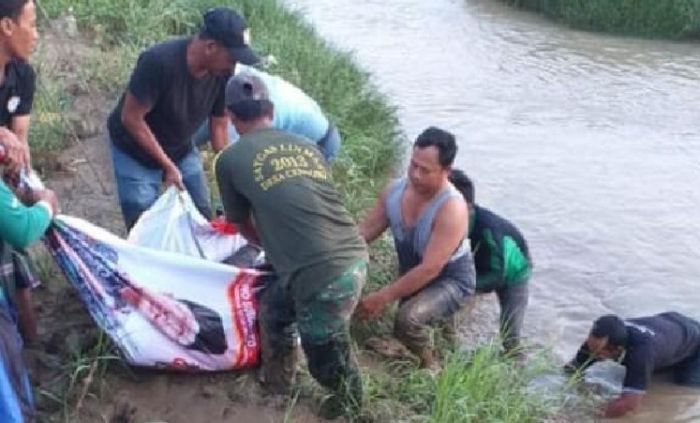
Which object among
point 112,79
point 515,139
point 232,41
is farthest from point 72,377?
point 515,139

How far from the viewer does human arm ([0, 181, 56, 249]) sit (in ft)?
12.0

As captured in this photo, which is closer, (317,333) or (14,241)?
(14,241)

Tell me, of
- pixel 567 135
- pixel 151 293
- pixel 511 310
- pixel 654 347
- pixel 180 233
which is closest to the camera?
pixel 151 293

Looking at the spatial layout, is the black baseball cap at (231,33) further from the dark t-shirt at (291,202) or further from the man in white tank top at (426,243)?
the man in white tank top at (426,243)

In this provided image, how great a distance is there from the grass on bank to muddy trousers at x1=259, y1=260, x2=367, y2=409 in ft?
0.91

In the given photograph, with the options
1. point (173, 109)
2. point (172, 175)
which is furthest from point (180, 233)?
point (173, 109)

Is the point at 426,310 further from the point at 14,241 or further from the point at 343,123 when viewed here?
the point at 343,123

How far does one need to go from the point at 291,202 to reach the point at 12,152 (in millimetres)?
1013

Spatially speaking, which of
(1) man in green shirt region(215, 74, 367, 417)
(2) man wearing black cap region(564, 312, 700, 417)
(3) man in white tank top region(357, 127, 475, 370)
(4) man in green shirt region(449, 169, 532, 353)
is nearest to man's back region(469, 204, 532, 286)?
(4) man in green shirt region(449, 169, 532, 353)

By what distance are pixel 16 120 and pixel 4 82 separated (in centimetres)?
18

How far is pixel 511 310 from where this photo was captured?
5836mm

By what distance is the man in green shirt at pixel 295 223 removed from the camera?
399cm

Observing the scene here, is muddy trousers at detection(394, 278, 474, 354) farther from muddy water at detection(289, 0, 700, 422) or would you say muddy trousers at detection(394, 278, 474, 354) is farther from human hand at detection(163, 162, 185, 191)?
muddy water at detection(289, 0, 700, 422)

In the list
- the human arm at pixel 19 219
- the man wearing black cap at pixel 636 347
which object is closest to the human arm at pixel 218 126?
the human arm at pixel 19 219
